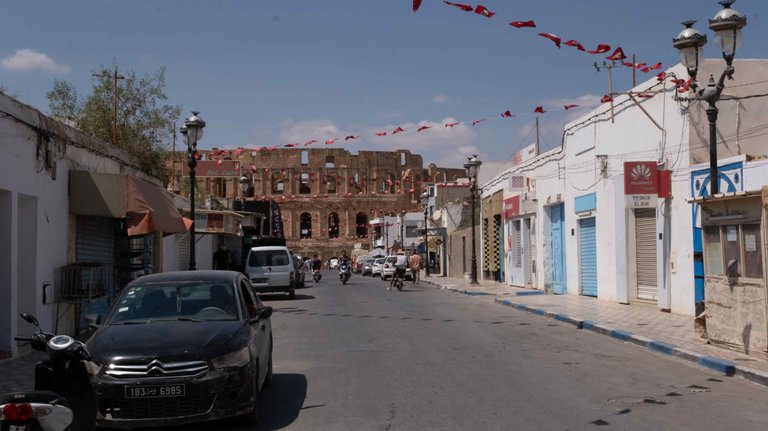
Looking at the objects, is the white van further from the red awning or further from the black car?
the black car

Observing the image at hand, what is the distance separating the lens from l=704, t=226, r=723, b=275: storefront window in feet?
40.6

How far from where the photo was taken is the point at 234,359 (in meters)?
7.14

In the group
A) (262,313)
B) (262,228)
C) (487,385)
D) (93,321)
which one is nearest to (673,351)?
(487,385)

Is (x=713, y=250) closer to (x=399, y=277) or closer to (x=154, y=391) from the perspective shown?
(x=154, y=391)

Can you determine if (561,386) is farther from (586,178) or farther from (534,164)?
(534,164)

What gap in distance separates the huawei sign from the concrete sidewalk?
315cm

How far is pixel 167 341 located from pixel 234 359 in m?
0.65

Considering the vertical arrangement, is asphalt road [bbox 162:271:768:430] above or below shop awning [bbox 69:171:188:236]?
below

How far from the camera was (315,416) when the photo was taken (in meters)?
7.77

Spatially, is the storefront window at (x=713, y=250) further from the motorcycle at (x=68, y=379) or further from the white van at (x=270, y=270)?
the white van at (x=270, y=270)

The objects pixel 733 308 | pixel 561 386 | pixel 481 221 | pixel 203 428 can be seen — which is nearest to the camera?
pixel 203 428

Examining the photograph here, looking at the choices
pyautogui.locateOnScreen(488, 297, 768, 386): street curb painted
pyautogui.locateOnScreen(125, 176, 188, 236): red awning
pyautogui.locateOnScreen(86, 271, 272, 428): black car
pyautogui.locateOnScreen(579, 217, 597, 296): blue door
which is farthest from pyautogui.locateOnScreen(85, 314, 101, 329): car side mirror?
pyautogui.locateOnScreen(579, 217, 597, 296): blue door

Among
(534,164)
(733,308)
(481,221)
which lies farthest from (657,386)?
(481,221)

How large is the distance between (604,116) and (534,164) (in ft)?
26.1
